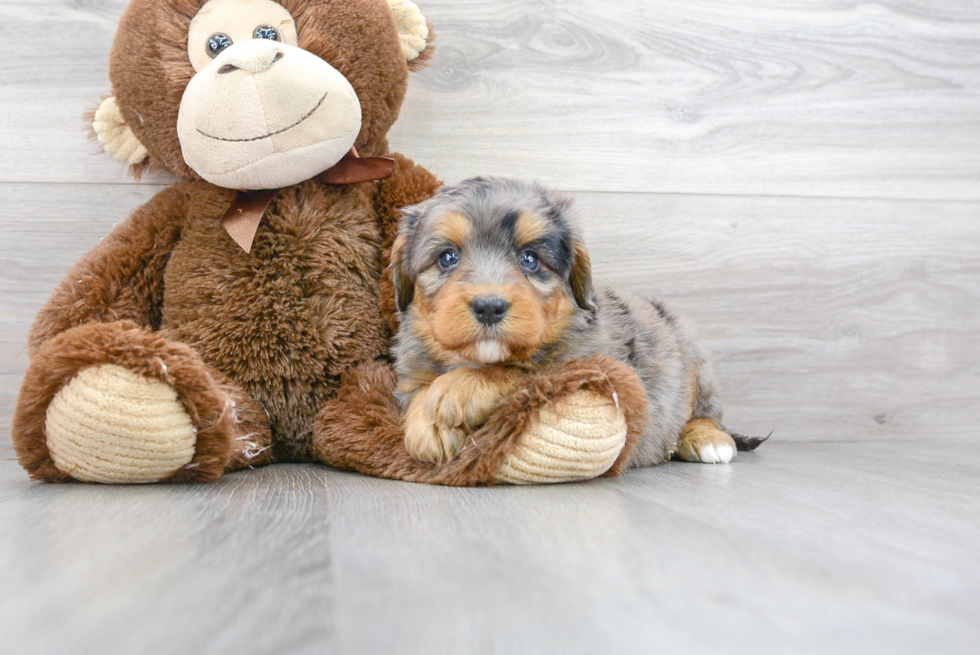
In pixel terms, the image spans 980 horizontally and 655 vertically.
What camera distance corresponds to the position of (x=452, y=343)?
148cm

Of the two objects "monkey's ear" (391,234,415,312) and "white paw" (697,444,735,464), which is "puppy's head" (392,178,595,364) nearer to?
"monkey's ear" (391,234,415,312)

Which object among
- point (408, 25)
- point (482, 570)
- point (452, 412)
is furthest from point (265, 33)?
point (482, 570)

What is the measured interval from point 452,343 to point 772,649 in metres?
0.88

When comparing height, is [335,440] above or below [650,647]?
below

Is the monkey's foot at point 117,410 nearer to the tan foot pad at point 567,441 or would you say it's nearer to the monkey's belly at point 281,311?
the monkey's belly at point 281,311

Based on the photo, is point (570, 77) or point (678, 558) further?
point (570, 77)

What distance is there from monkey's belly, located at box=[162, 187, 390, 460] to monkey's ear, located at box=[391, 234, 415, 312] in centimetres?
16

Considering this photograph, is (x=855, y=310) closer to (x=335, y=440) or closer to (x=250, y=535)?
(x=335, y=440)

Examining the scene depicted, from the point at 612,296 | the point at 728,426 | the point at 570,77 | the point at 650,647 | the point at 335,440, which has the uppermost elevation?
the point at 570,77

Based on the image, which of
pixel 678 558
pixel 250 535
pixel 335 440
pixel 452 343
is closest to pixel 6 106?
pixel 335 440

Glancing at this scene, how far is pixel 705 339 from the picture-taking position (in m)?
2.45

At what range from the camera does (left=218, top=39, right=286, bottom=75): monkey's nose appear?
5.38 ft

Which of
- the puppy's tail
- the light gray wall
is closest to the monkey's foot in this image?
→ the light gray wall

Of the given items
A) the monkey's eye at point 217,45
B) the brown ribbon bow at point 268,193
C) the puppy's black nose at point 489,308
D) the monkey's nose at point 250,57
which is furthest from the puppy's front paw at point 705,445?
the monkey's eye at point 217,45
